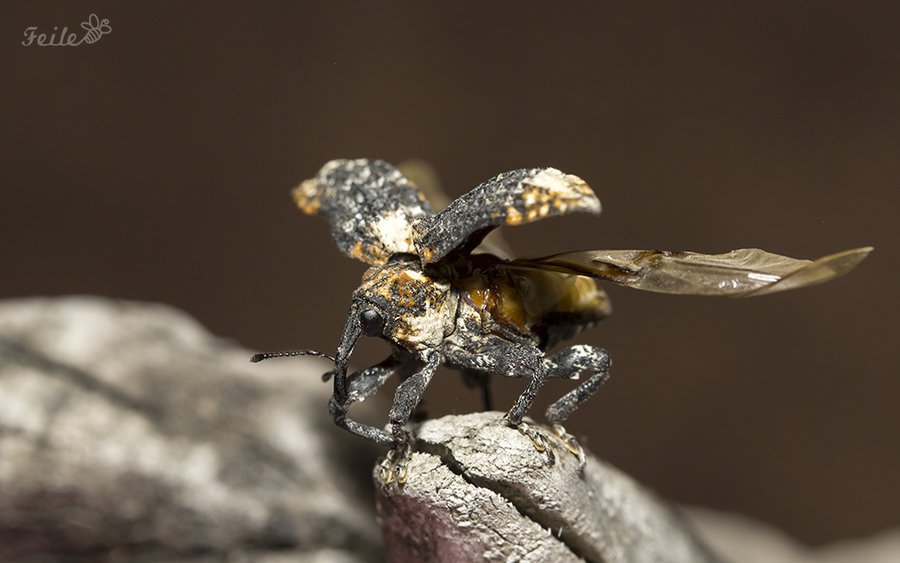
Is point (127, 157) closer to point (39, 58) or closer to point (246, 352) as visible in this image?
point (39, 58)

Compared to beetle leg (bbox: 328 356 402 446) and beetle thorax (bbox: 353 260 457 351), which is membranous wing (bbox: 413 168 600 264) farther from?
beetle leg (bbox: 328 356 402 446)

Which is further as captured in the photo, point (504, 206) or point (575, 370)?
point (575, 370)

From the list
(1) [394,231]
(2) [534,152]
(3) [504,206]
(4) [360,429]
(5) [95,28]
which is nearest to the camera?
(3) [504,206]

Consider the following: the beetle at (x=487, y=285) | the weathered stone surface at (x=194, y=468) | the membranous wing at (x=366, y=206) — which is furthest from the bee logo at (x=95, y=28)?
the beetle at (x=487, y=285)

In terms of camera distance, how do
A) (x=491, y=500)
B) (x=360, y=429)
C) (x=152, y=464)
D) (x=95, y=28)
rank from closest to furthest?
1. (x=491, y=500)
2. (x=360, y=429)
3. (x=152, y=464)
4. (x=95, y=28)

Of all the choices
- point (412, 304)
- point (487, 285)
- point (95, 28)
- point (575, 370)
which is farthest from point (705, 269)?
point (95, 28)

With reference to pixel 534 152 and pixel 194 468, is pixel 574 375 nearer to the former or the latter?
pixel 534 152

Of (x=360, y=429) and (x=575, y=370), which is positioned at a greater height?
(x=575, y=370)
